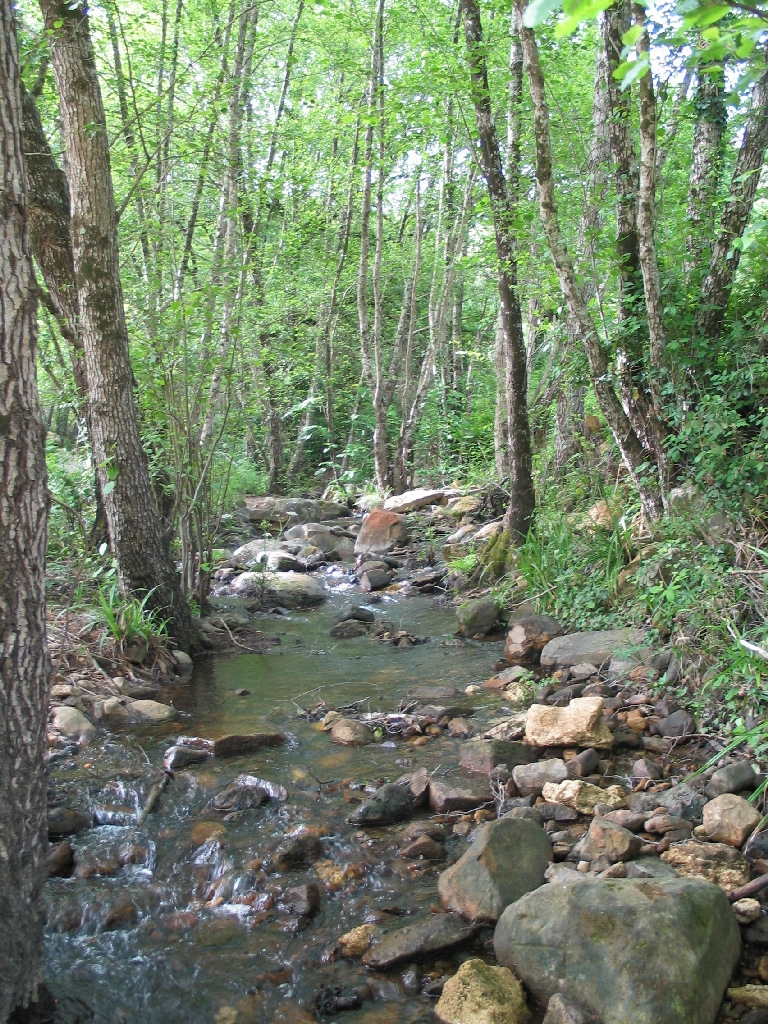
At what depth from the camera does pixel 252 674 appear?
7254 millimetres

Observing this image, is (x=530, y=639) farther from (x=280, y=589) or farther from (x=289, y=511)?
(x=289, y=511)

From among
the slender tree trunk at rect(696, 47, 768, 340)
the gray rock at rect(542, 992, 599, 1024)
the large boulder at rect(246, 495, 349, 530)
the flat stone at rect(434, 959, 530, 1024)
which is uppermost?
the slender tree trunk at rect(696, 47, 768, 340)

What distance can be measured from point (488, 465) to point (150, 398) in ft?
25.7

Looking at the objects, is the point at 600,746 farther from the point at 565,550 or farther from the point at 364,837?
the point at 565,550

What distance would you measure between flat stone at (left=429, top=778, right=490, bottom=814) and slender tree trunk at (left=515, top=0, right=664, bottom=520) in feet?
9.76

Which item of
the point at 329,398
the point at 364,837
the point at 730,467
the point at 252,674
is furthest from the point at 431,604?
the point at 329,398

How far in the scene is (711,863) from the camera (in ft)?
11.8

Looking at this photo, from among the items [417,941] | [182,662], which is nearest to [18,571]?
[417,941]

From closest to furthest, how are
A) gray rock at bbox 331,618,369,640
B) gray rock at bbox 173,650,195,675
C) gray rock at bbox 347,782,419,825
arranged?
gray rock at bbox 347,782,419,825
gray rock at bbox 173,650,195,675
gray rock at bbox 331,618,369,640

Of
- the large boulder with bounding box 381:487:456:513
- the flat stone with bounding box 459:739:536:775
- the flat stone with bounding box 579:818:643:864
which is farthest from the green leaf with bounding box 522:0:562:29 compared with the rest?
the large boulder with bounding box 381:487:456:513

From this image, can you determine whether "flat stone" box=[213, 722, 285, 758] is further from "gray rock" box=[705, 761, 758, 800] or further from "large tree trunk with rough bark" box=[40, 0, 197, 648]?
"gray rock" box=[705, 761, 758, 800]

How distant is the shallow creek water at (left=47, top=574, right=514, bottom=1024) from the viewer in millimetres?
3246

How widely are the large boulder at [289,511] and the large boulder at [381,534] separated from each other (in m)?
1.78

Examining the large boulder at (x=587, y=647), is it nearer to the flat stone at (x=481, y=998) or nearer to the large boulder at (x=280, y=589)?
the flat stone at (x=481, y=998)
